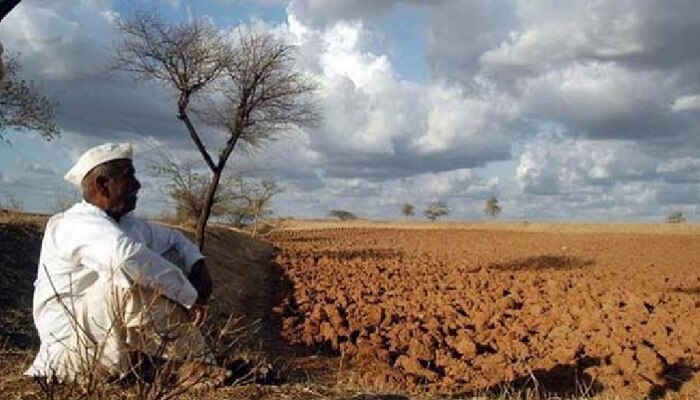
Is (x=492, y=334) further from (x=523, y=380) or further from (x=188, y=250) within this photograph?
(x=188, y=250)

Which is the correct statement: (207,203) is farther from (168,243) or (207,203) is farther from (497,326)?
(168,243)

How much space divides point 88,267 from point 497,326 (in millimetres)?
9995

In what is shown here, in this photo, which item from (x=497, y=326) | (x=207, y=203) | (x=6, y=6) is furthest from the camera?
(x=207, y=203)

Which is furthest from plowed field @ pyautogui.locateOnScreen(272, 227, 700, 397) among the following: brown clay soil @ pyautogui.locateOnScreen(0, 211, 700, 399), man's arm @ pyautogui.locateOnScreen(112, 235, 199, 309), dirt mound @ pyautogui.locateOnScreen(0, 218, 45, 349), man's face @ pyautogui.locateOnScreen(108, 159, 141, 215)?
dirt mound @ pyautogui.locateOnScreen(0, 218, 45, 349)

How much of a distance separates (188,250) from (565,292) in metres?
13.5

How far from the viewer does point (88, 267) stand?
423 centimetres

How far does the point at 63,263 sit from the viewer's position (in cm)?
430

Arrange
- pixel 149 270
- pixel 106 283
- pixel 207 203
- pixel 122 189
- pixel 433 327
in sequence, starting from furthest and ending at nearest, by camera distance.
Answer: pixel 207 203 < pixel 433 327 < pixel 122 189 < pixel 106 283 < pixel 149 270

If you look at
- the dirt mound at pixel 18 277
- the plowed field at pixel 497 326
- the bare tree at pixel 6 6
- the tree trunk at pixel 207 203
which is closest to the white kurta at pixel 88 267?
the bare tree at pixel 6 6

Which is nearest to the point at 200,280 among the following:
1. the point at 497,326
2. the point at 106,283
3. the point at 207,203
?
the point at 106,283

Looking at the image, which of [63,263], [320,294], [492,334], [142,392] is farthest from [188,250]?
[320,294]

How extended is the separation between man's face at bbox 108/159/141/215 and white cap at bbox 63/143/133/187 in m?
0.04

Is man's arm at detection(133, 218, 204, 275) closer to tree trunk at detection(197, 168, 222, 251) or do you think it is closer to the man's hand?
the man's hand

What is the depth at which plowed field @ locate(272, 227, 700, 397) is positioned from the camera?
10508 mm
